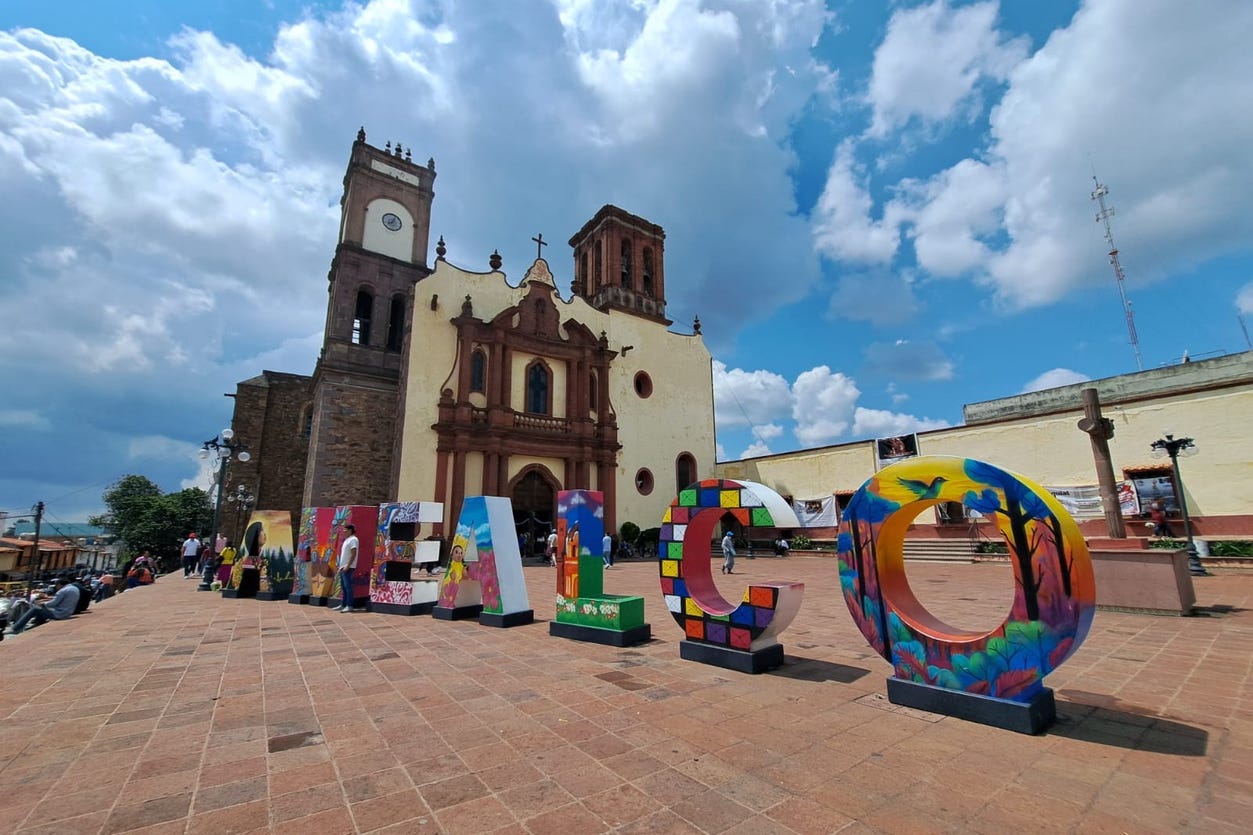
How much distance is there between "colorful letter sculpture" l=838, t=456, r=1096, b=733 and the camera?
3609 millimetres

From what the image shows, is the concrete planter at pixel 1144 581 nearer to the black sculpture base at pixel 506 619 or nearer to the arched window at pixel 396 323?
the black sculpture base at pixel 506 619

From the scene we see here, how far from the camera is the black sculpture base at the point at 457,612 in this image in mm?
8578

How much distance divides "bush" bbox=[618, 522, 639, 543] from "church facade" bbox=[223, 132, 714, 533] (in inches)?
13.4

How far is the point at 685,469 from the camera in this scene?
28.1 metres

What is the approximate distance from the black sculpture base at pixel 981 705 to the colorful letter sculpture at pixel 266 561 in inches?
476

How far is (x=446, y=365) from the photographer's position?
21.3m

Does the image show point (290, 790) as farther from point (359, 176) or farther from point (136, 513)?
point (136, 513)

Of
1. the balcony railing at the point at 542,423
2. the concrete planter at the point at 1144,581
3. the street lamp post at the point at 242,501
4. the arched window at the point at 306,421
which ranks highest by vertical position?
the arched window at the point at 306,421

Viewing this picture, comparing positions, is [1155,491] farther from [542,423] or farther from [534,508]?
[534,508]

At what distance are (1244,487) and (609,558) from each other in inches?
749

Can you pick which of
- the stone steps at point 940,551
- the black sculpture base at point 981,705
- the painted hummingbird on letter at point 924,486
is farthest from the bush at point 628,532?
the painted hummingbird on letter at point 924,486

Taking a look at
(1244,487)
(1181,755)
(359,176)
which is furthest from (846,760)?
(359,176)

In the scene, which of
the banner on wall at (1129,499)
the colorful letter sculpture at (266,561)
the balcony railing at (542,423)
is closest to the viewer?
the colorful letter sculpture at (266,561)

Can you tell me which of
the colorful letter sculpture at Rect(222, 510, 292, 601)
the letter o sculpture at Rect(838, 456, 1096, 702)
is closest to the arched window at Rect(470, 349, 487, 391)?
the colorful letter sculpture at Rect(222, 510, 292, 601)
